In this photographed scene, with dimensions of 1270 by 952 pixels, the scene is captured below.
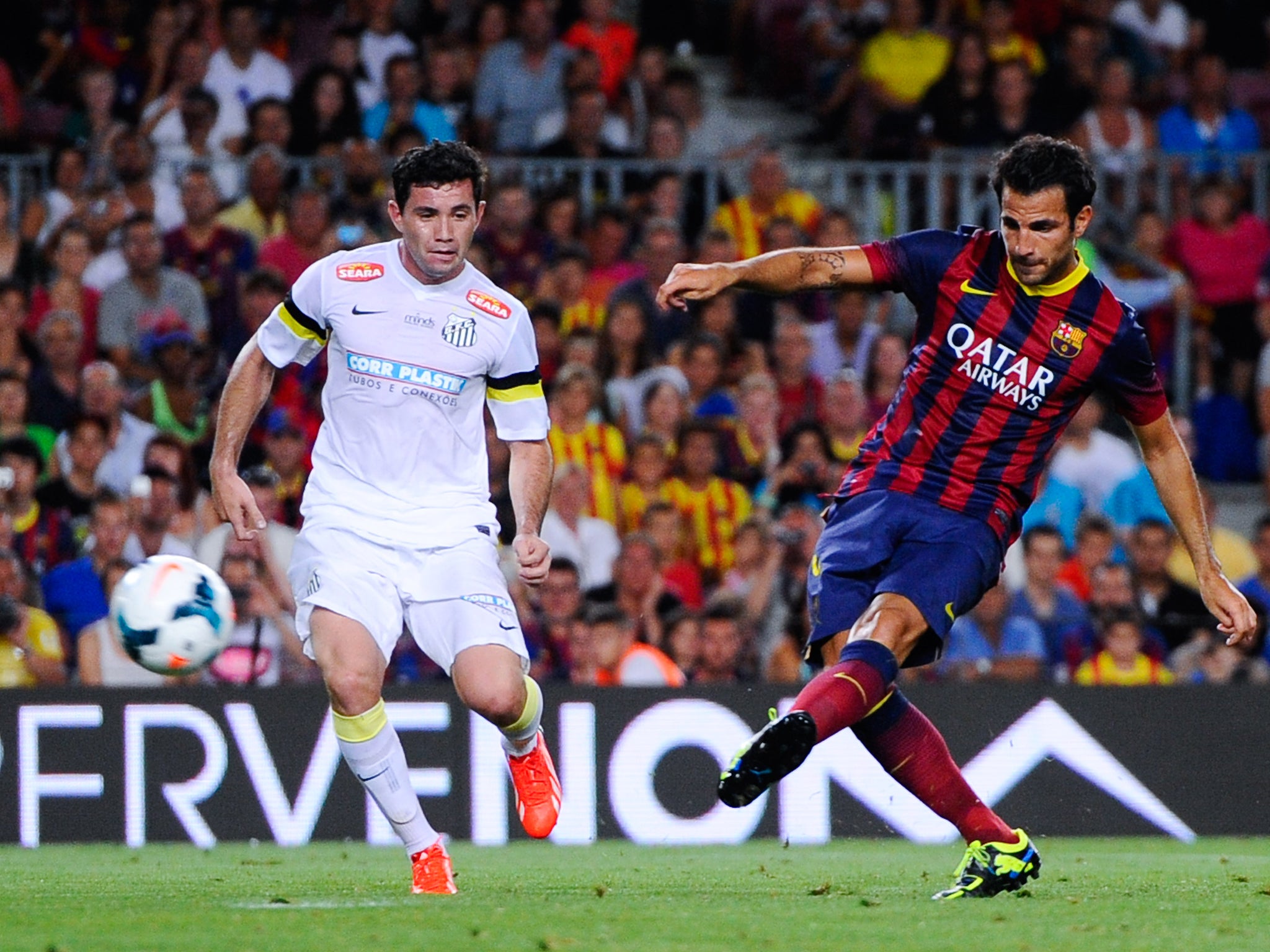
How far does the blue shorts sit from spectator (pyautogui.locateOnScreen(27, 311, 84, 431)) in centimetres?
698

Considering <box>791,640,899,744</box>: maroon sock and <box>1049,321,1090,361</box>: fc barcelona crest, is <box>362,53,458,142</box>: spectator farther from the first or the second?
<box>791,640,899,744</box>: maroon sock

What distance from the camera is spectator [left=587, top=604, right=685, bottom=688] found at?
11.1 metres

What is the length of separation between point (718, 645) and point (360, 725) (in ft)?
15.8

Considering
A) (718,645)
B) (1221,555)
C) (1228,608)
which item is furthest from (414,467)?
(1221,555)

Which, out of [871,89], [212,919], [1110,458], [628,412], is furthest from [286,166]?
[212,919]

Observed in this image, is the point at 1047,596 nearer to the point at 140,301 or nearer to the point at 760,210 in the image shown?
the point at 760,210

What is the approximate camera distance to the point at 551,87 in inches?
582

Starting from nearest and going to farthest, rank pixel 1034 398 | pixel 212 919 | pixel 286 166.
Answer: pixel 212 919 → pixel 1034 398 → pixel 286 166

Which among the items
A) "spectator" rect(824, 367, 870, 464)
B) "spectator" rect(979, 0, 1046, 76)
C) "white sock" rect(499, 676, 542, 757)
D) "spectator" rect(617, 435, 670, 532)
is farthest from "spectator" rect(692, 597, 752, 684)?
"spectator" rect(979, 0, 1046, 76)

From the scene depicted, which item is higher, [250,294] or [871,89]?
[871,89]

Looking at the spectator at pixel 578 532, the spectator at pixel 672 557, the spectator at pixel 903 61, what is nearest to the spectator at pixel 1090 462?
the spectator at pixel 672 557

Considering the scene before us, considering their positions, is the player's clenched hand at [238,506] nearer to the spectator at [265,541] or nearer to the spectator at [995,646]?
the spectator at [265,541]

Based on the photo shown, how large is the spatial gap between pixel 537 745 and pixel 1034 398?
81.5 inches

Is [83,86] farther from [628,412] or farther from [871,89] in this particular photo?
[871,89]
